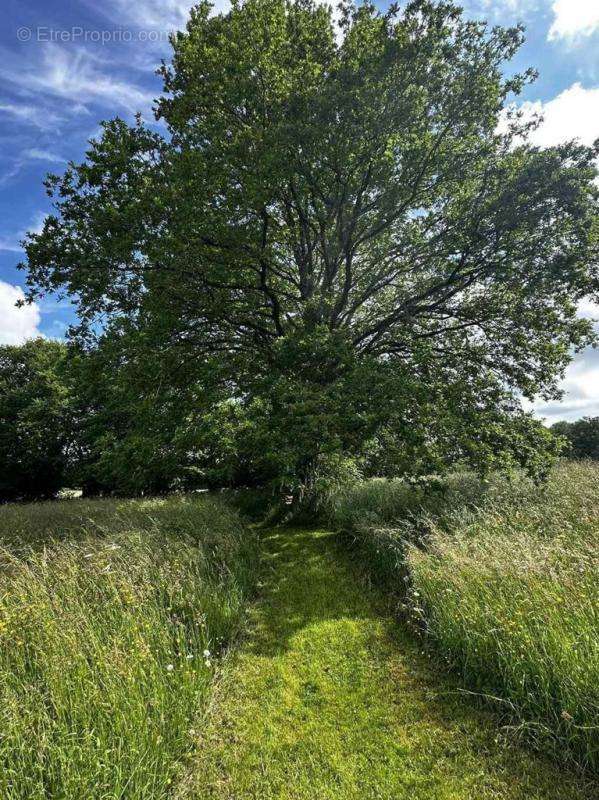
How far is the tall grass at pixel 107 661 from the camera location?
3227mm

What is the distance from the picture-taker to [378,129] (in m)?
9.91

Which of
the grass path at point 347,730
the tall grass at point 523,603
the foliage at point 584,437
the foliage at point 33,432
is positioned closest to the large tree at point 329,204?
the tall grass at point 523,603

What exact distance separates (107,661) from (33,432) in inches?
1093

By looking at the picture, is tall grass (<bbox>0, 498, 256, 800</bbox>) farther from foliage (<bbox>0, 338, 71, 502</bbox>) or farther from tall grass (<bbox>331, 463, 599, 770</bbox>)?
foliage (<bbox>0, 338, 71, 502</bbox>)

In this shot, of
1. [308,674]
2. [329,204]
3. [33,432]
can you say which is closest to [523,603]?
[308,674]

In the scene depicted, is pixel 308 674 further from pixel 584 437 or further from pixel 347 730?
pixel 584 437

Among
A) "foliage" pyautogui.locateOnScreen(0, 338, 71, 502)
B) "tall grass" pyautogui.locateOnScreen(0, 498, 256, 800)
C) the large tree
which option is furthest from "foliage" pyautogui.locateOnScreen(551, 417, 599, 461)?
"foliage" pyautogui.locateOnScreen(0, 338, 71, 502)

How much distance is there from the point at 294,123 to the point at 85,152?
6.29 meters

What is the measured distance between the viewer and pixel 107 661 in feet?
14.1

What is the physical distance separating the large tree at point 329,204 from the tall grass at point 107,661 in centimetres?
363

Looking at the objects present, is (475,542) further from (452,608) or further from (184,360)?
(184,360)

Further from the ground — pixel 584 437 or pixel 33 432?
pixel 33 432

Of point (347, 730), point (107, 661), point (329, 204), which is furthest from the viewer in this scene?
point (329, 204)

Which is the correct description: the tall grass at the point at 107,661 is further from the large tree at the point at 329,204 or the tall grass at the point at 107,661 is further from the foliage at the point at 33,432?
the foliage at the point at 33,432
